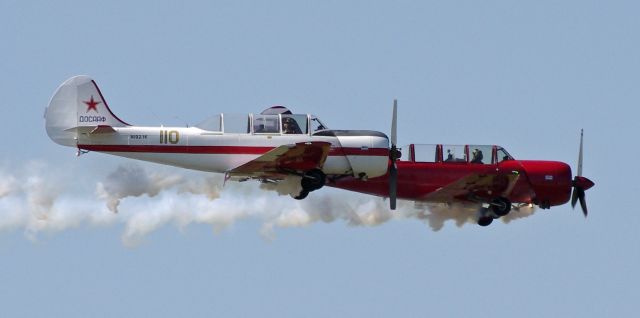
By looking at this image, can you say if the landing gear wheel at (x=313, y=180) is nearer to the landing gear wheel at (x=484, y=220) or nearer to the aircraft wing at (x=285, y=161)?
the aircraft wing at (x=285, y=161)

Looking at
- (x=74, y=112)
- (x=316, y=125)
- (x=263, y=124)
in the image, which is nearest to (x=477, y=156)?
(x=316, y=125)

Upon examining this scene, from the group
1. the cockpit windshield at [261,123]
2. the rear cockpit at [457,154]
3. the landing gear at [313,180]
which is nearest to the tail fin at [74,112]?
the cockpit windshield at [261,123]

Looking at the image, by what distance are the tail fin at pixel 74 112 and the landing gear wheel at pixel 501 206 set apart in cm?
1140

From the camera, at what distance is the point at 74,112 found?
47562 mm

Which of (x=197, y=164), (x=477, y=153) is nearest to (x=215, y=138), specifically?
(x=197, y=164)

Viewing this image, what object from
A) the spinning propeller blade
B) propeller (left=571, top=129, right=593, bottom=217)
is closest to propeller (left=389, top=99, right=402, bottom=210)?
the spinning propeller blade

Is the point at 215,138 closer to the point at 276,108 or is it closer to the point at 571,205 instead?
the point at 276,108

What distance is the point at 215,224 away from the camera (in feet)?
167

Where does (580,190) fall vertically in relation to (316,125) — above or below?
below

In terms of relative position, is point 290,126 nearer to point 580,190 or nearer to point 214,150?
point 214,150

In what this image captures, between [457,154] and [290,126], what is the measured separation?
6896 mm

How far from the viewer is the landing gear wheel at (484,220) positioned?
175ft

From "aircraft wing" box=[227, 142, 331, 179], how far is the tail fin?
341cm

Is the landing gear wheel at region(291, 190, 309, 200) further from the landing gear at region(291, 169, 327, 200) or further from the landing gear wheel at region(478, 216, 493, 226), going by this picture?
the landing gear wheel at region(478, 216, 493, 226)
